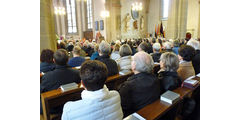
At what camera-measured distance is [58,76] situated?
2008 mm

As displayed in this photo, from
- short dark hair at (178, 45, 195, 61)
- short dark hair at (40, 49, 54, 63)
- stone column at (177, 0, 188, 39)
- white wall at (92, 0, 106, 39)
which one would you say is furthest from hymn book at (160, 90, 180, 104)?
white wall at (92, 0, 106, 39)

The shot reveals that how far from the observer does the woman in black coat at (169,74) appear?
1820mm

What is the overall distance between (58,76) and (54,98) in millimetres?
333

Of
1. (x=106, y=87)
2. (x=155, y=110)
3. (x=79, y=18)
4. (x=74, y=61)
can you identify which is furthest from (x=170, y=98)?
(x=79, y=18)

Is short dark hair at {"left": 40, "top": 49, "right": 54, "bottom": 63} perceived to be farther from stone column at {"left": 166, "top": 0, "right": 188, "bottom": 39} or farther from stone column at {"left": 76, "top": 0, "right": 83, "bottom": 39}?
stone column at {"left": 76, "top": 0, "right": 83, "bottom": 39}

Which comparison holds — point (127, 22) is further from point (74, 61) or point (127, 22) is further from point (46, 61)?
point (46, 61)

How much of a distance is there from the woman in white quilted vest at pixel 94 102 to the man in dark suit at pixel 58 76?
1066 mm

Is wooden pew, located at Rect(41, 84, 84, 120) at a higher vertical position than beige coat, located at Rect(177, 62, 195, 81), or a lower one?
lower

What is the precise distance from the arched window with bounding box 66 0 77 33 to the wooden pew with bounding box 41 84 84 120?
17.5 m

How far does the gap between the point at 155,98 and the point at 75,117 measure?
3.05 feet

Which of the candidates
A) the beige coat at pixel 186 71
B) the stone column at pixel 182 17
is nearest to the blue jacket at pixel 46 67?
the beige coat at pixel 186 71

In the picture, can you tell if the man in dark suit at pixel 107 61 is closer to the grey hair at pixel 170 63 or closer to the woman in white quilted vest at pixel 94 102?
the grey hair at pixel 170 63

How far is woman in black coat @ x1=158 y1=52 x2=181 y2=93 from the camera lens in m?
1.82
